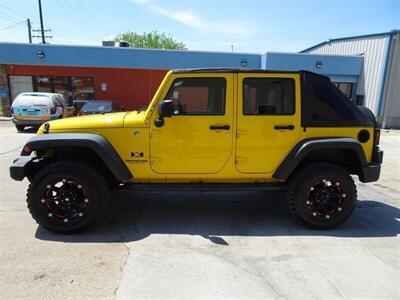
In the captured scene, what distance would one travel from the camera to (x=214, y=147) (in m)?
4.18

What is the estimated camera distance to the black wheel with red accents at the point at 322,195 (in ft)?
14.0

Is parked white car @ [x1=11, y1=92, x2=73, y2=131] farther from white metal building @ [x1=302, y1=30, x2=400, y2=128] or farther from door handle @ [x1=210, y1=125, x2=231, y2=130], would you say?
white metal building @ [x1=302, y1=30, x2=400, y2=128]

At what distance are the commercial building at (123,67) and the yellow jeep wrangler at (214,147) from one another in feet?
50.0

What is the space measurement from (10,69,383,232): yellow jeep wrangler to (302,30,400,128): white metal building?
1623 cm

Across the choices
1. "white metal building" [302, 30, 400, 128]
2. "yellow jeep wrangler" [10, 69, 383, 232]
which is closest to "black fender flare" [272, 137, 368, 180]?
A: "yellow jeep wrangler" [10, 69, 383, 232]

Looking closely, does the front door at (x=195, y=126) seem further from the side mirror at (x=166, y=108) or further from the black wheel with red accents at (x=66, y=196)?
the black wheel with red accents at (x=66, y=196)

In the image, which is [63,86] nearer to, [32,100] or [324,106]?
[32,100]

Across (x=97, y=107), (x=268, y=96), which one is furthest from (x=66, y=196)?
(x=97, y=107)

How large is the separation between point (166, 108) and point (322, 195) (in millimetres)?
2324

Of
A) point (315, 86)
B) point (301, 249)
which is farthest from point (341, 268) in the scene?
point (315, 86)

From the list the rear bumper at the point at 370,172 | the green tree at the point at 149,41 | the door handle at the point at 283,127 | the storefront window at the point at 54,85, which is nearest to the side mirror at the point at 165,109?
the door handle at the point at 283,127

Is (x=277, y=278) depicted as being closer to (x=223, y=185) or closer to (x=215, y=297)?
(x=215, y=297)

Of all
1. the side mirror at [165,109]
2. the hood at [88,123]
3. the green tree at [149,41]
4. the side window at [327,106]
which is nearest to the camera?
the side mirror at [165,109]

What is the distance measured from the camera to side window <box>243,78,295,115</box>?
420 centimetres
